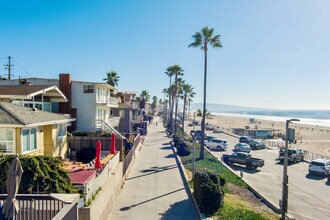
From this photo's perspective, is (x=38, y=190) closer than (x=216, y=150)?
Yes

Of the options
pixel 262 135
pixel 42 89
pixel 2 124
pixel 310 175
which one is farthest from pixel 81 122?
pixel 262 135

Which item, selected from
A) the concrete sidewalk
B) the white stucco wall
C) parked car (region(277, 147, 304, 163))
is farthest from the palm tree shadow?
parked car (region(277, 147, 304, 163))

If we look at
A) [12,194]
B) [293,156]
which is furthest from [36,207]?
[293,156]

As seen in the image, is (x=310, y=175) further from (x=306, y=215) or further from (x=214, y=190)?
(x=214, y=190)

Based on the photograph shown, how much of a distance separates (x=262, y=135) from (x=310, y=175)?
35.7 meters

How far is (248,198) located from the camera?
773 inches

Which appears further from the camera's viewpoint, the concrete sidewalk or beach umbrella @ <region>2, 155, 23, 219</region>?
the concrete sidewalk

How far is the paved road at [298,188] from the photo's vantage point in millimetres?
18252

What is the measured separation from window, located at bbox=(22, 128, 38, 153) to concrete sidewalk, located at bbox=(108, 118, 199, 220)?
21.9 feet

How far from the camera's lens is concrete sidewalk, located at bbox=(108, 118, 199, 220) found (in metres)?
15.3

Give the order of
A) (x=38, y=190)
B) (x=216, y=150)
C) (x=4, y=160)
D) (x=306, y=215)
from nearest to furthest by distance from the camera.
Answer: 1. (x=38, y=190)
2. (x=4, y=160)
3. (x=306, y=215)
4. (x=216, y=150)

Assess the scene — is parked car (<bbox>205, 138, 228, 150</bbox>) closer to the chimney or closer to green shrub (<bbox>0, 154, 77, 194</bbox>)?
the chimney

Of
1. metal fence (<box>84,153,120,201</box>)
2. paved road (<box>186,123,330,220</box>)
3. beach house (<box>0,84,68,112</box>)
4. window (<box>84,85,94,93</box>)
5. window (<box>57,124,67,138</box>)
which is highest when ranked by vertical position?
window (<box>84,85,94,93</box>)

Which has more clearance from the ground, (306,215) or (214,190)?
(214,190)
